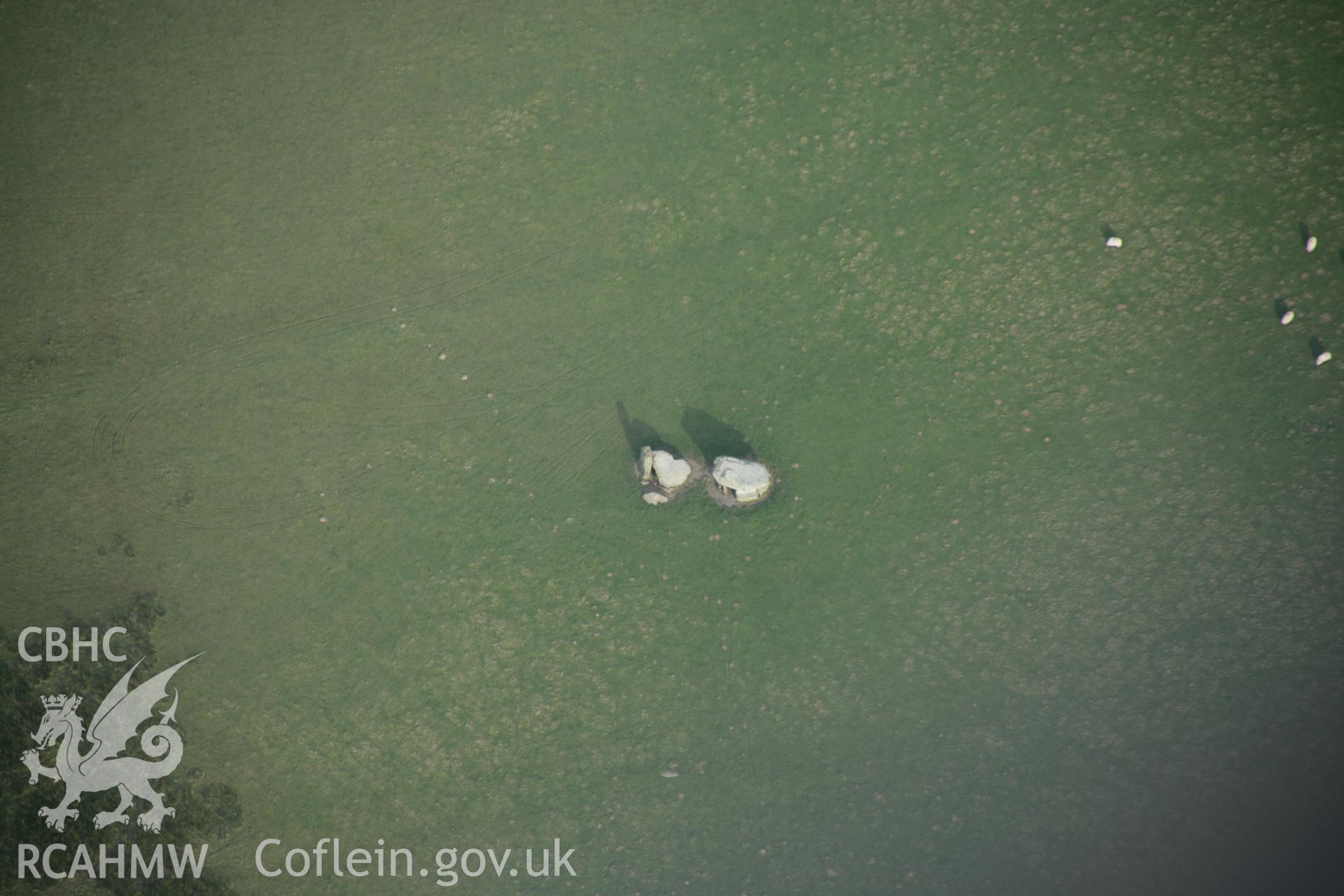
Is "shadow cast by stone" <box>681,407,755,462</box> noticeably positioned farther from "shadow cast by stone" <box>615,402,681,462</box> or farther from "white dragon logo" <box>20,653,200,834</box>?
"white dragon logo" <box>20,653,200,834</box>

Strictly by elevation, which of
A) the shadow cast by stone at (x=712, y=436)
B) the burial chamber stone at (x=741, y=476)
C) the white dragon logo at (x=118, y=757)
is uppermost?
the shadow cast by stone at (x=712, y=436)

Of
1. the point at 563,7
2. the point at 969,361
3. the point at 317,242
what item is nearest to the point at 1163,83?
the point at 969,361

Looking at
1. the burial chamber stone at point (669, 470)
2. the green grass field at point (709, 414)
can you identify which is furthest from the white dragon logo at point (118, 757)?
the burial chamber stone at point (669, 470)

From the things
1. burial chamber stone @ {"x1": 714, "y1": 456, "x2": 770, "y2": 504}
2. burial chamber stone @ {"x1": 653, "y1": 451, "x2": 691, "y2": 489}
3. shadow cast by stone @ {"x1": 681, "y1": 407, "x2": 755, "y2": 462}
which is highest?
shadow cast by stone @ {"x1": 681, "y1": 407, "x2": 755, "y2": 462}

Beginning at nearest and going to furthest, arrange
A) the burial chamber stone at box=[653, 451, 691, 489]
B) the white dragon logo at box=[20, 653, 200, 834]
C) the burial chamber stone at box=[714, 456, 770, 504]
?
the burial chamber stone at box=[714, 456, 770, 504]
the burial chamber stone at box=[653, 451, 691, 489]
the white dragon logo at box=[20, 653, 200, 834]

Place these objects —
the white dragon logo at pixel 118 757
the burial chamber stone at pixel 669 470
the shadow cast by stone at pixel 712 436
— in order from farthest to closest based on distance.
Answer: the white dragon logo at pixel 118 757, the shadow cast by stone at pixel 712 436, the burial chamber stone at pixel 669 470

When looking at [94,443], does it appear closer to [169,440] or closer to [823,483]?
[169,440]

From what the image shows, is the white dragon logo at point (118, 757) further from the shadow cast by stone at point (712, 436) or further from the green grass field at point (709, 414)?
the shadow cast by stone at point (712, 436)

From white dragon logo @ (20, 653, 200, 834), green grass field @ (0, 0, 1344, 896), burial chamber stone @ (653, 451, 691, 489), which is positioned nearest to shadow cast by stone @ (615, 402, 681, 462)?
green grass field @ (0, 0, 1344, 896)
